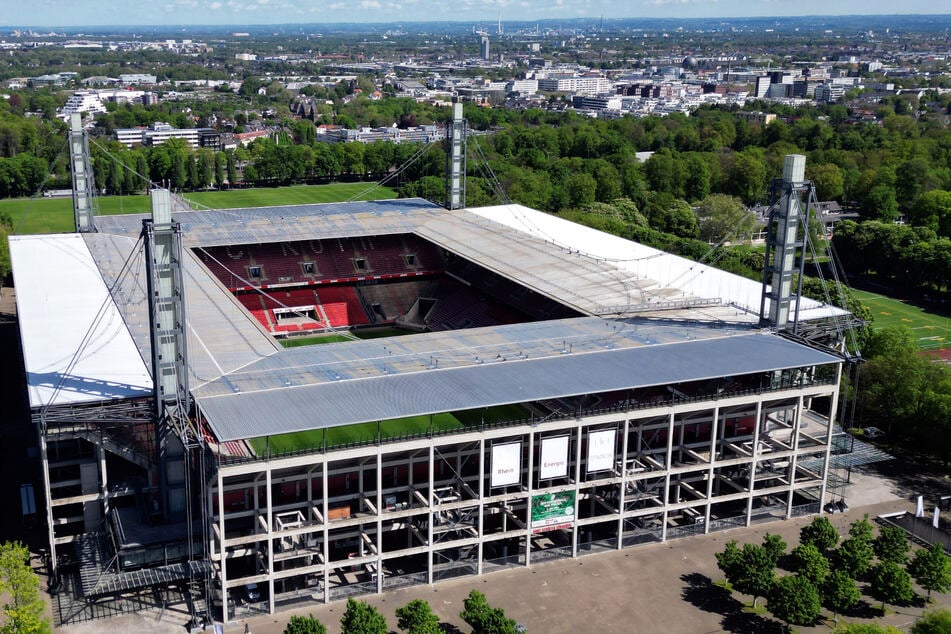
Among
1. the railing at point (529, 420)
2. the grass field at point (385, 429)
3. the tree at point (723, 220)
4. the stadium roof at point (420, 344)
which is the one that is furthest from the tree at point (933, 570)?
the tree at point (723, 220)

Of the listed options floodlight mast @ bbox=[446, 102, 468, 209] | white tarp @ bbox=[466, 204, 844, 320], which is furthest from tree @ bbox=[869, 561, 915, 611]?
floodlight mast @ bbox=[446, 102, 468, 209]

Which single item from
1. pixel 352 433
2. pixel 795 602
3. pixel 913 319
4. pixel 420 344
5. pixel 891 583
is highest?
pixel 420 344

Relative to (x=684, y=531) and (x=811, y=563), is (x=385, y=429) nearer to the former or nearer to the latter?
(x=684, y=531)

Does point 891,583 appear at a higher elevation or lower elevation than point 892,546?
lower

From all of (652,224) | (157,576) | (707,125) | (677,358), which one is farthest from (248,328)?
(707,125)

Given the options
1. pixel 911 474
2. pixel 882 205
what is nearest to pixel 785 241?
pixel 911 474

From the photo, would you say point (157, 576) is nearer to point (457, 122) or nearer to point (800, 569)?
point (800, 569)
